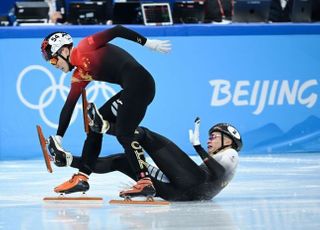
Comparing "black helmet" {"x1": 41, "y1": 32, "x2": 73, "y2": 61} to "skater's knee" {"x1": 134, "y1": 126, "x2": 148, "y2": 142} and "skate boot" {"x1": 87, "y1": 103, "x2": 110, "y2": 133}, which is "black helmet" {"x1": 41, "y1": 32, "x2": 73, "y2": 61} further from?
"skater's knee" {"x1": 134, "y1": 126, "x2": 148, "y2": 142}

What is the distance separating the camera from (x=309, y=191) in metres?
8.59

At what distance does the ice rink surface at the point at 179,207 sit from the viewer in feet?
21.5

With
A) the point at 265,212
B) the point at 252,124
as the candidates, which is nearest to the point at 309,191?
the point at 265,212

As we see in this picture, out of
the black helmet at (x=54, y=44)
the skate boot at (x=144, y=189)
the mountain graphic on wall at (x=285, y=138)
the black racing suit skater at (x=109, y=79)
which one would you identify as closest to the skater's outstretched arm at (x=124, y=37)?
the black racing suit skater at (x=109, y=79)

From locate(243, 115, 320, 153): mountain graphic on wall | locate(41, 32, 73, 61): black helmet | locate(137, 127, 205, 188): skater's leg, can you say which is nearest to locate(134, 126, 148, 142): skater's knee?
locate(137, 127, 205, 188): skater's leg

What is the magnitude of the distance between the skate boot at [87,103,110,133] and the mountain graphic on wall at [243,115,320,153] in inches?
198

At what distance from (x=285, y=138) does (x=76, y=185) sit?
17.2 ft

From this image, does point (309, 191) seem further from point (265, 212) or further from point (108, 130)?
point (108, 130)

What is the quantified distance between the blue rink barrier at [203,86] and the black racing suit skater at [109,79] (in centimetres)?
396

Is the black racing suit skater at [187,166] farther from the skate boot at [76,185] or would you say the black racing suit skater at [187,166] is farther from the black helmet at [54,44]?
the black helmet at [54,44]

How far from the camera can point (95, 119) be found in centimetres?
771

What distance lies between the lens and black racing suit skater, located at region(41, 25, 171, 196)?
25.4 feet

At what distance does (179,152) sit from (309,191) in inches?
59.7

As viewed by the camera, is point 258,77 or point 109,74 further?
point 258,77
